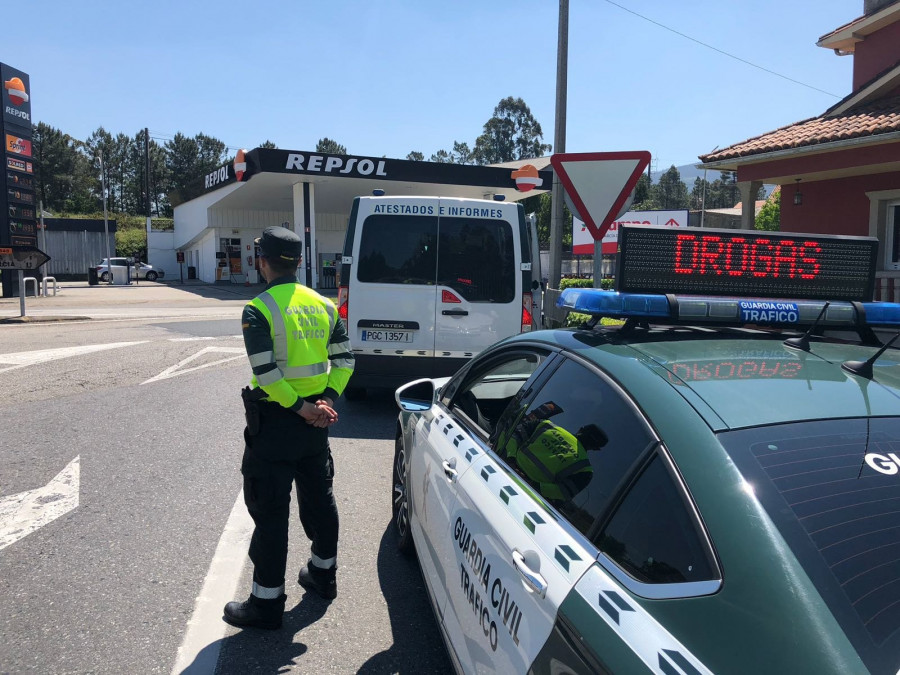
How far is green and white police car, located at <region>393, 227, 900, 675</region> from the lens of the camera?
1379 millimetres

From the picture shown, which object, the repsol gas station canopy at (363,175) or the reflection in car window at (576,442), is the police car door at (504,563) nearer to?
the reflection in car window at (576,442)

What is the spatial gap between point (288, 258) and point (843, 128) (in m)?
10.1

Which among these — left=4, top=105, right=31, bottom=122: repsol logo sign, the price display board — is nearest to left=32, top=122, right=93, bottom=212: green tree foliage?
left=4, top=105, right=31, bottom=122: repsol logo sign

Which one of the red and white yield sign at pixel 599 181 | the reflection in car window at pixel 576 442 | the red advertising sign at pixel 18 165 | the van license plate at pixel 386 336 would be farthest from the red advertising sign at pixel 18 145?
the reflection in car window at pixel 576 442

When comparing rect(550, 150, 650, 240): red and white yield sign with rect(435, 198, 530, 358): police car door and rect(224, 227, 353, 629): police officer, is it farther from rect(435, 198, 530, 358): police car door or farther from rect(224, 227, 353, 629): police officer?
rect(224, 227, 353, 629): police officer

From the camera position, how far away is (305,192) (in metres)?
29.2

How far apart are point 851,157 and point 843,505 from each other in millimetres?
10771

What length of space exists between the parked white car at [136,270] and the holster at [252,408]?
43956mm

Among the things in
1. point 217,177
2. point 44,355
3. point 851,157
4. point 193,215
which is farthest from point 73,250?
point 851,157

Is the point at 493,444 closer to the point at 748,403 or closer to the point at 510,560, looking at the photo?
the point at 510,560

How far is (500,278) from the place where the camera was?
7.36m

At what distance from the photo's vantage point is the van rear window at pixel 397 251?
23.8 ft

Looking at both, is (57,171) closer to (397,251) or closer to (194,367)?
(194,367)

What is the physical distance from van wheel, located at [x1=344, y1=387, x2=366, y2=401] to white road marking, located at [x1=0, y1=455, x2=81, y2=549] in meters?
3.16
